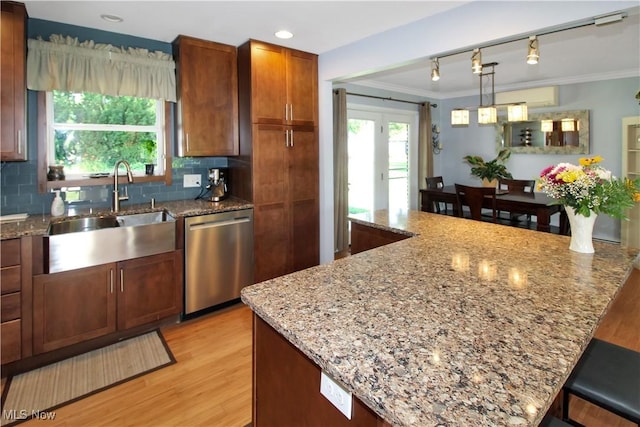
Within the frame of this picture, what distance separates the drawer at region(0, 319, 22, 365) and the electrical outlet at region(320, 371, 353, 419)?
88.4 inches

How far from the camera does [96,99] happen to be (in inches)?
120

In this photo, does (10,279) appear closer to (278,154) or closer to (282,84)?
(278,154)

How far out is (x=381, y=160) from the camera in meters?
5.49

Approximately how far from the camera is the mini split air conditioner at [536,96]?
203 inches

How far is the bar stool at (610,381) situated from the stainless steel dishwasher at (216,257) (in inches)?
98.1

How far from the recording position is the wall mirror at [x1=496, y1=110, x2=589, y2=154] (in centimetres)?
506

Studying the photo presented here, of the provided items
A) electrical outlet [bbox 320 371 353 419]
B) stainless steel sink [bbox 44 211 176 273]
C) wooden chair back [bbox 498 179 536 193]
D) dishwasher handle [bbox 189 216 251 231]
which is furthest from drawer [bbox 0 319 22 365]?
wooden chair back [bbox 498 179 536 193]

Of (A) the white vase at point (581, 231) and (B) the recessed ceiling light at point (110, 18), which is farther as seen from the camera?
(B) the recessed ceiling light at point (110, 18)

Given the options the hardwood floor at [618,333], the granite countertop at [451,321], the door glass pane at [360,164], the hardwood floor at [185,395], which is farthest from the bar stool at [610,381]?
the door glass pane at [360,164]

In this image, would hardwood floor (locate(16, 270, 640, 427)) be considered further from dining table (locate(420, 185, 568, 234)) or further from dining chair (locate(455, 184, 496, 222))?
dining chair (locate(455, 184, 496, 222))

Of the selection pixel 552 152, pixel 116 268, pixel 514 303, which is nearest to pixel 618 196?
pixel 514 303

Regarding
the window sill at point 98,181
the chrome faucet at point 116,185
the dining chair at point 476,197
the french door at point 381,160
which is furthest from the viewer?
the french door at point 381,160

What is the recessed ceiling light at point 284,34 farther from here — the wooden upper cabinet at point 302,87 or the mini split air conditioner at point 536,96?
the mini split air conditioner at point 536,96

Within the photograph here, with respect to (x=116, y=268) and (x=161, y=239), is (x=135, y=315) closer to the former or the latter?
(x=116, y=268)
